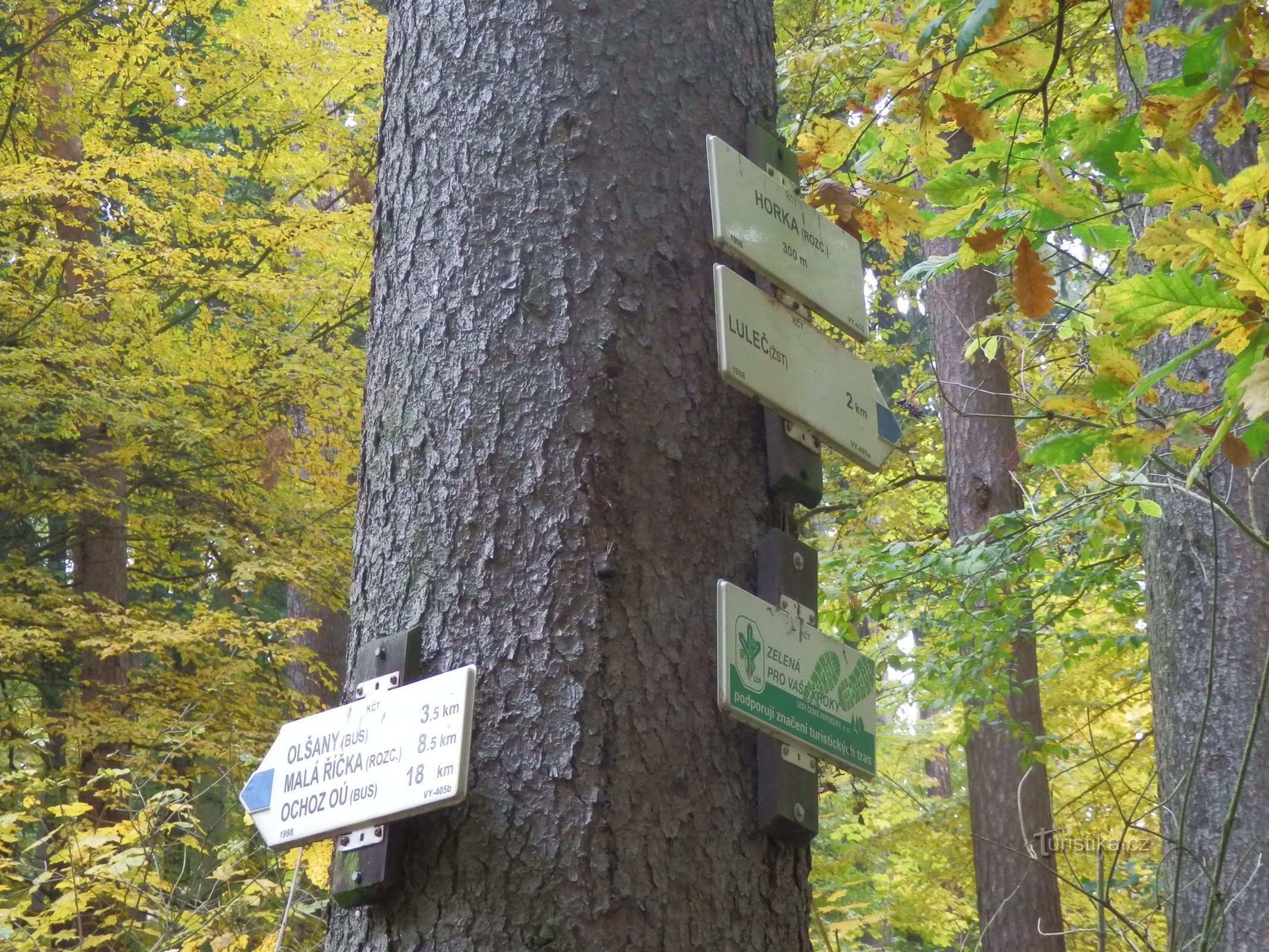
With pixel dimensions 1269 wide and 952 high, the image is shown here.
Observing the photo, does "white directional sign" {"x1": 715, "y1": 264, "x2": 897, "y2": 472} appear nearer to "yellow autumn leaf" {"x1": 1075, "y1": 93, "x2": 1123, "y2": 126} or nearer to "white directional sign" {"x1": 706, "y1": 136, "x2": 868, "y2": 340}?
"white directional sign" {"x1": 706, "y1": 136, "x2": 868, "y2": 340}

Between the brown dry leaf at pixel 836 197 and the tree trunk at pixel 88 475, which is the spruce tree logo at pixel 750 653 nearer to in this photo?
the brown dry leaf at pixel 836 197

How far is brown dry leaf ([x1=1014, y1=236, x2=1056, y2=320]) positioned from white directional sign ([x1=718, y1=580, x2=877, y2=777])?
100 centimetres

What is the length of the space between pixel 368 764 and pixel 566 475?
1.37 feet

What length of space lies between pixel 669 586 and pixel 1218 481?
9.41ft

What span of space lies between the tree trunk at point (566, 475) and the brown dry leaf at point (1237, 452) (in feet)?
3.17

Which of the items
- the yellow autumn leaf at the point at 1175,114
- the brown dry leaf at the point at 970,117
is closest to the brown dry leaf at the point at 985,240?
the brown dry leaf at the point at 970,117

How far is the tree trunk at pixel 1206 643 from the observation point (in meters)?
3.42

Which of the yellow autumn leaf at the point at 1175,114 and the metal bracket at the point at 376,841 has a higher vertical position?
the yellow autumn leaf at the point at 1175,114

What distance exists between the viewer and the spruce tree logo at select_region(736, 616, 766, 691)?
4.73 feet

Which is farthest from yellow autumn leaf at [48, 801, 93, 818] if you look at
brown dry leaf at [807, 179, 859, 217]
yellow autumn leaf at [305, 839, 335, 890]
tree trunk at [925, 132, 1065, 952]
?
tree trunk at [925, 132, 1065, 952]

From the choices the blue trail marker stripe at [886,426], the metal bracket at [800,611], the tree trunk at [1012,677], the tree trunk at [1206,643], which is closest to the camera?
the metal bracket at [800,611]

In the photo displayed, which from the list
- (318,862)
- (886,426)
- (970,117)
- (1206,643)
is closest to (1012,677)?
(1206,643)

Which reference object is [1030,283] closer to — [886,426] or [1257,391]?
[886,426]

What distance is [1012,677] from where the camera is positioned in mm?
7684
